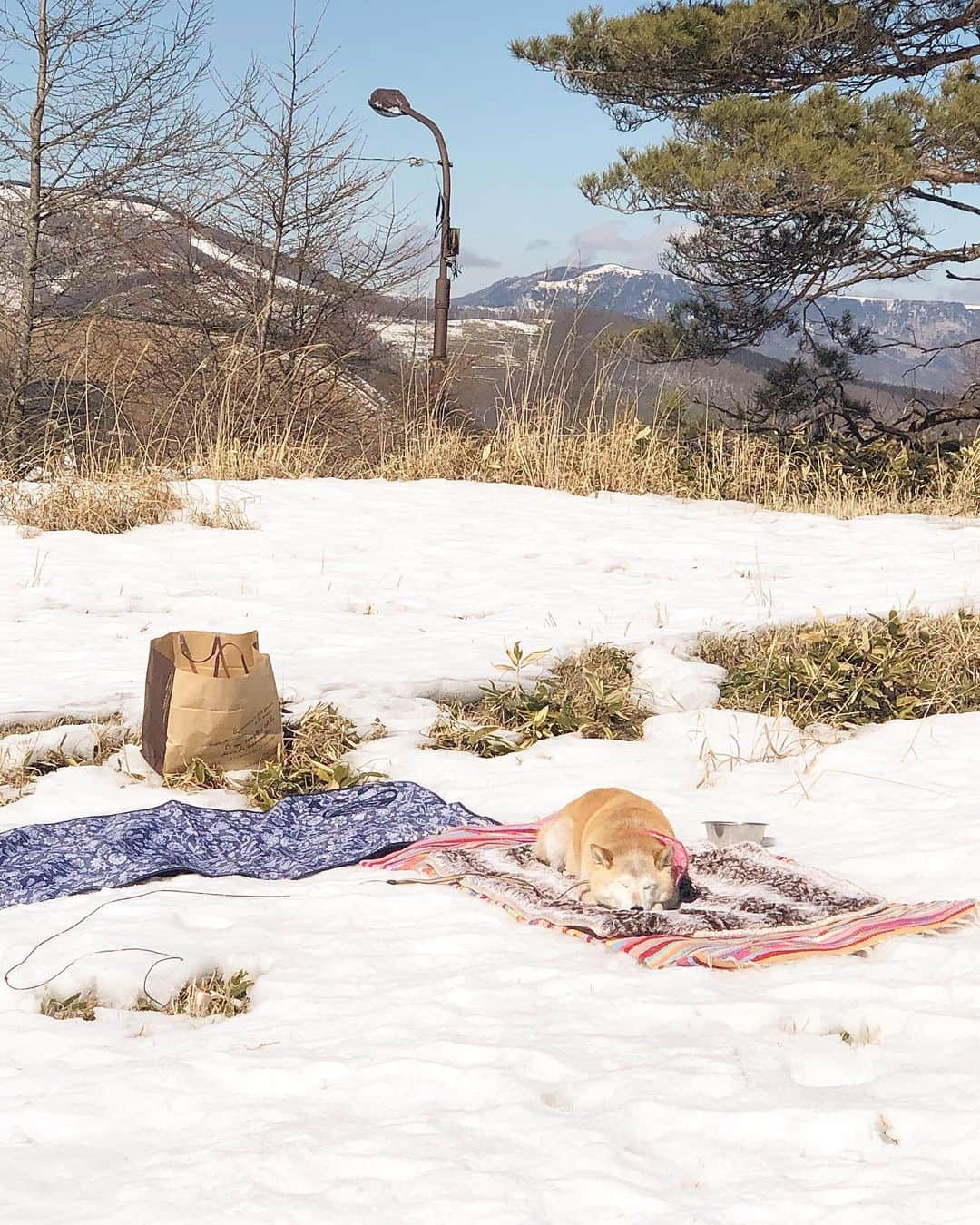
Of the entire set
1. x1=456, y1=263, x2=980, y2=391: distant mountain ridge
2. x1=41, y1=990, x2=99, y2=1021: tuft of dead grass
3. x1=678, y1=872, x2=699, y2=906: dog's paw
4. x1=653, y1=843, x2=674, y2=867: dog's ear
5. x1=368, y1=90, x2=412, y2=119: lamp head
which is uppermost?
x1=368, y1=90, x2=412, y2=119: lamp head

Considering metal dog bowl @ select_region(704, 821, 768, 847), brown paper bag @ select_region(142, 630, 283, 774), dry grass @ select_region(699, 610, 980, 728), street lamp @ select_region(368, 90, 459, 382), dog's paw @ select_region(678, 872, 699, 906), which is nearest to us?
dog's paw @ select_region(678, 872, 699, 906)

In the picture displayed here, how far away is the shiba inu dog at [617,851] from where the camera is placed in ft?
9.15

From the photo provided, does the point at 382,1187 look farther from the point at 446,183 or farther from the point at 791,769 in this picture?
the point at 446,183

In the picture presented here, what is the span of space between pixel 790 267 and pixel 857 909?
815 cm

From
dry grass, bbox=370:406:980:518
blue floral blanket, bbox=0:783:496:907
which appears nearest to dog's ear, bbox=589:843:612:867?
blue floral blanket, bbox=0:783:496:907

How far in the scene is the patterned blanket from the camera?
8.28 ft

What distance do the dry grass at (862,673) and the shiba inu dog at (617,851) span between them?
1.64 metres

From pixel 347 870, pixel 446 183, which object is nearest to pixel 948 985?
pixel 347 870

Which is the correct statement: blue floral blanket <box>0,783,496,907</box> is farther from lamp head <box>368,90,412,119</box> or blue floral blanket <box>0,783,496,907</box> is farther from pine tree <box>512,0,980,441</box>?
lamp head <box>368,90,412,119</box>

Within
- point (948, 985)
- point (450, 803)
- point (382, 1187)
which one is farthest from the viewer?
point (450, 803)

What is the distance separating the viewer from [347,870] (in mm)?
3213

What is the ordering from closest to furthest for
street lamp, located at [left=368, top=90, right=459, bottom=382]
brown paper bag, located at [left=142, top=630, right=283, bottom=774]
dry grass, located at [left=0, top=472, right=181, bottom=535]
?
1. brown paper bag, located at [left=142, top=630, right=283, bottom=774]
2. dry grass, located at [left=0, top=472, right=181, bottom=535]
3. street lamp, located at [left=368, top=90, right=459, bottom=382]

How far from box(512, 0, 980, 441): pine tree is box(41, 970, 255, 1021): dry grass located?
6.72 meters

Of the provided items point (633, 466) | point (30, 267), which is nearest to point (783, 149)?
point (633, 466)
